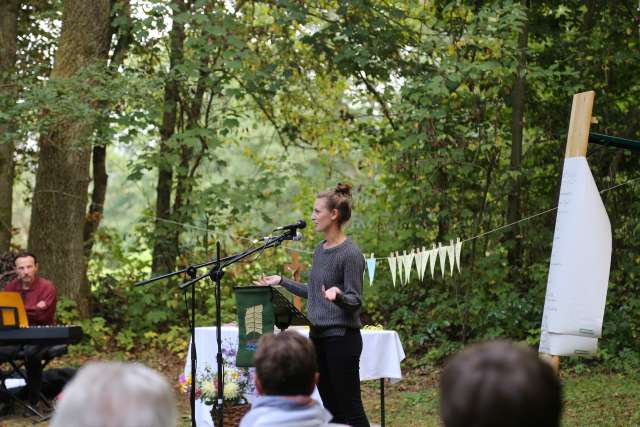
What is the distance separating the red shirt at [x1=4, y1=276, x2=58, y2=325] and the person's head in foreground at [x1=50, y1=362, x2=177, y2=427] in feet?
21.9

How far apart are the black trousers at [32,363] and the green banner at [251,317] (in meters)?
2.86

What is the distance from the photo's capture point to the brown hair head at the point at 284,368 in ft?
9.61

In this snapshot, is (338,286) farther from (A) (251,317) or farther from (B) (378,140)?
(B) (378,140)

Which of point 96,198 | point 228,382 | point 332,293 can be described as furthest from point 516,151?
point 332,293

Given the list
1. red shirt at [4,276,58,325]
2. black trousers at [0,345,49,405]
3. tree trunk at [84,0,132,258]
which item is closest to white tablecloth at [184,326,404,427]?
black trousers at [0,345,49,405]

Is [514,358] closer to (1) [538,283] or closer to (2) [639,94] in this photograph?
(1) [538,283]

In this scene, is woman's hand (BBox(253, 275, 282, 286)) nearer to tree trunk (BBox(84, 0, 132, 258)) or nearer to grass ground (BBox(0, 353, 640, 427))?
grass ground (BBox(0, 353, 640, 427))

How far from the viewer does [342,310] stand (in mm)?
5223

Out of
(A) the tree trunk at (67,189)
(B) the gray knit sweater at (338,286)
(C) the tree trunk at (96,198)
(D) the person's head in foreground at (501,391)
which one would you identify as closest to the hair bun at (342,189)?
(B) the gray knit sweater at (338,286)

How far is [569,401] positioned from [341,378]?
13.7ft

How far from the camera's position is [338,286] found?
17.4ft

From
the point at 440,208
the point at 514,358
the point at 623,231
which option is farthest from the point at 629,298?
the point at 514,358

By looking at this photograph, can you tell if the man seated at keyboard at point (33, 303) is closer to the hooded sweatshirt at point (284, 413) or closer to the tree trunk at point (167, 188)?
the tree trunk at point (167, 188)

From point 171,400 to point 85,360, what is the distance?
954cm
